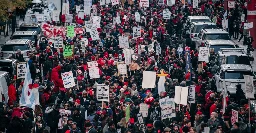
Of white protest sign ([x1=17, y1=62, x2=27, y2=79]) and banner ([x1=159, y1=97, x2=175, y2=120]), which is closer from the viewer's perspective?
banner ([x1=159, y1=97, x2=175, y2=120])

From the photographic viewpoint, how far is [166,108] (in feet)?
76.3

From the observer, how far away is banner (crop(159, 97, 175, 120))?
914 inches

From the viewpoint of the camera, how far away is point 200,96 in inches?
1038

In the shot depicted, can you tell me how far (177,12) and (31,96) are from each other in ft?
102

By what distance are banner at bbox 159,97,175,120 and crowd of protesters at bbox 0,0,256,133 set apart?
0.80 feet

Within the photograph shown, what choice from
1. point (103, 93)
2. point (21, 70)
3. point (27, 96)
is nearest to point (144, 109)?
point (103, 93)

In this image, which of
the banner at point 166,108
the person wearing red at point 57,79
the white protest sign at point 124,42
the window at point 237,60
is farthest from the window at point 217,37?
the banner at point 166,108

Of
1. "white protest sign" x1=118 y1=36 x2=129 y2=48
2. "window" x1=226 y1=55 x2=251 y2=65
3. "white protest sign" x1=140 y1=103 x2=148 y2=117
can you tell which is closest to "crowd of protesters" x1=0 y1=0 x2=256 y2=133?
"white protest sign" x1=140 y1=103 x2=148 y2=117

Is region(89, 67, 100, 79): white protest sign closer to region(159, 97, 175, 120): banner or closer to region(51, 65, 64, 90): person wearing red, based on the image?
region(51, 65, 64, 90): person wearing red

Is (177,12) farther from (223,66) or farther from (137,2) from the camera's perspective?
(223,66)

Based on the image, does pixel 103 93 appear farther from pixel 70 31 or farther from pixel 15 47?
pixel 70 31

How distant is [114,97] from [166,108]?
3.28 meters

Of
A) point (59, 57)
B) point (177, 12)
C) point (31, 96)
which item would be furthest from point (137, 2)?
point (31, 96)

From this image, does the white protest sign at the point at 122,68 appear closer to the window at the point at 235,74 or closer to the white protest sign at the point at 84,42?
the window at the point at 235,74
